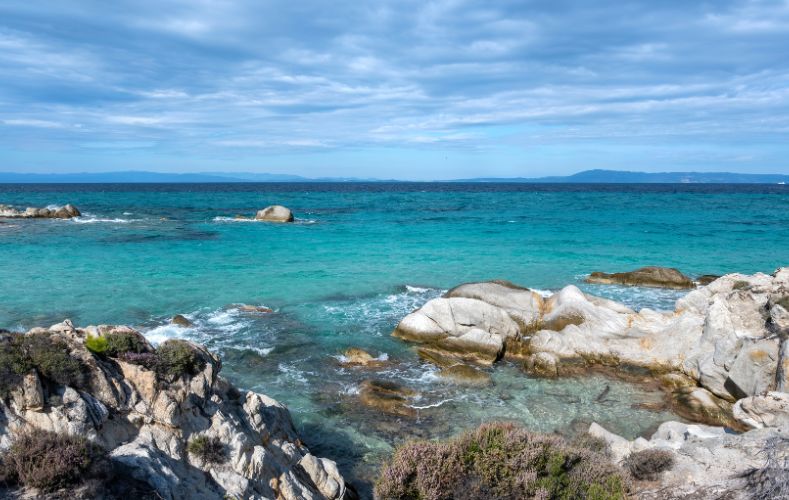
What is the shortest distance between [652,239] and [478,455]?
155ft

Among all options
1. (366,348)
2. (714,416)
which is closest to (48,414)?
(366,348)

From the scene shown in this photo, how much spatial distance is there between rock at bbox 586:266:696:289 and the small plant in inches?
1102

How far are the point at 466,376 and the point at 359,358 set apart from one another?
4159 mm

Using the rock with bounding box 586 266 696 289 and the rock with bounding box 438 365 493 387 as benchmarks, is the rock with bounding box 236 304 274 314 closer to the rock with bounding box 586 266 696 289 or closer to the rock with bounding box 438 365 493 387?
the rock with bounding box 438 365 493 387

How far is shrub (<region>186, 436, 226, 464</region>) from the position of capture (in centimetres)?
959

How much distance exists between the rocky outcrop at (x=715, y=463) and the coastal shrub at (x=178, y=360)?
28.8ft

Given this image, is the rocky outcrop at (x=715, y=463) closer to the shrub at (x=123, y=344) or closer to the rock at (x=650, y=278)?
the shrub at (x=123, y=344)

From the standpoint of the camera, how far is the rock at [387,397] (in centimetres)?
1586

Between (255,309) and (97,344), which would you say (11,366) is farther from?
(255,309)

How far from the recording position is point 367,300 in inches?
1102

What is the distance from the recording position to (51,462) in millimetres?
7176

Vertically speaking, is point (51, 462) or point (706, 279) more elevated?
point (51, 462)

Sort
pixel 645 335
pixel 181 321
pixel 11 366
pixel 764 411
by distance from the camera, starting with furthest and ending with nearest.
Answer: pixel 181 321
pixel 645 335
pixel 764 411
pixel 11 366

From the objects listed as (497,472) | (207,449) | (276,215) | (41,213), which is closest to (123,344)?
(207,449)
